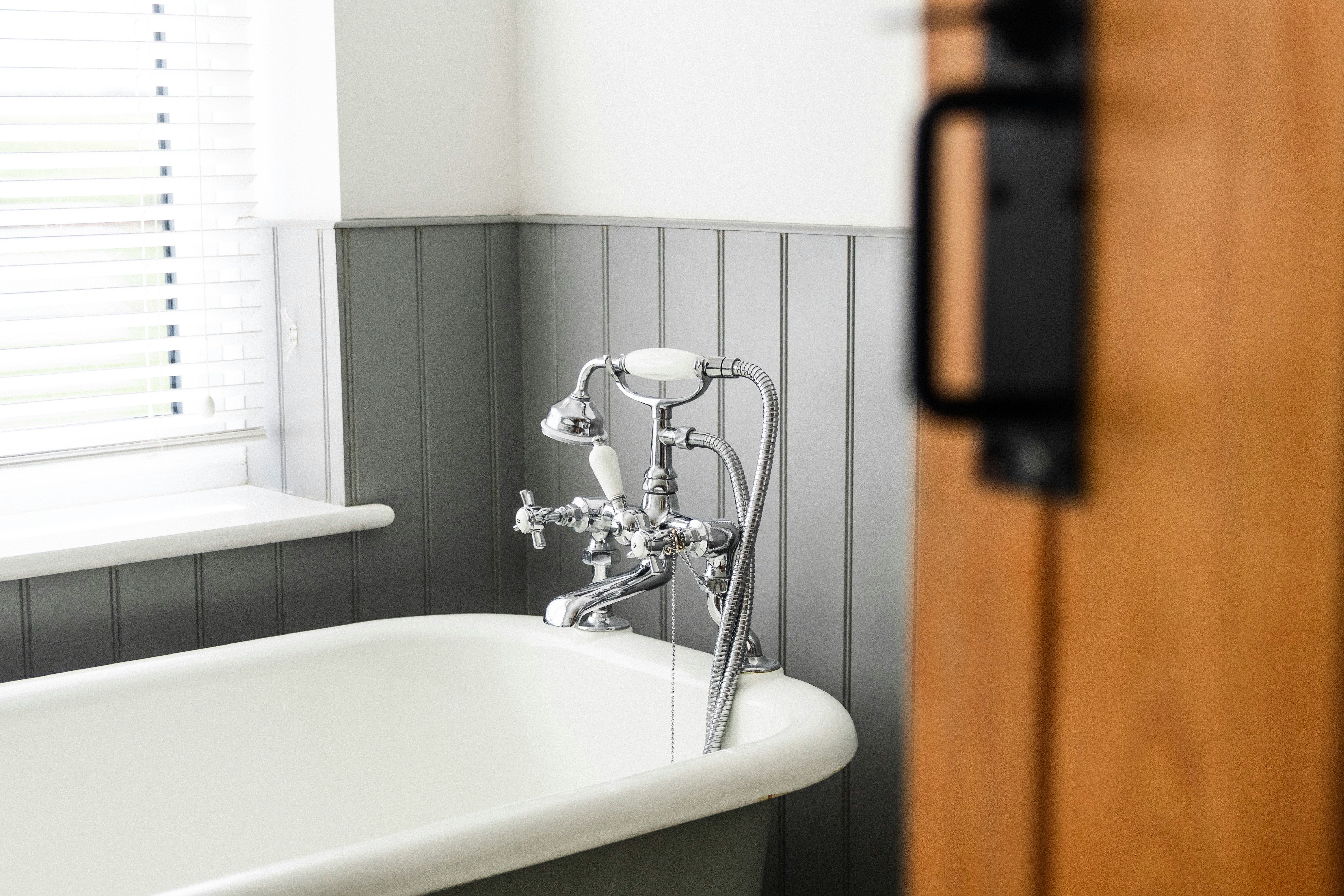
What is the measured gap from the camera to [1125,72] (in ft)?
1.20

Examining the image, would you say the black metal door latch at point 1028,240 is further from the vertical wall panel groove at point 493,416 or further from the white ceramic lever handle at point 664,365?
the vertical wall panel groove at point 493,416

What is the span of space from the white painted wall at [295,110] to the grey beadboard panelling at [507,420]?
282 mm

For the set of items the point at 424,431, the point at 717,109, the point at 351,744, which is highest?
the point at 717,109

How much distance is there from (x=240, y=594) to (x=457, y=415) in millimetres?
427

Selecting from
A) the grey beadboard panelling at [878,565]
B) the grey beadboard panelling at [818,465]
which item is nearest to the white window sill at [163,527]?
the grey beadboard panelling at [818,465]

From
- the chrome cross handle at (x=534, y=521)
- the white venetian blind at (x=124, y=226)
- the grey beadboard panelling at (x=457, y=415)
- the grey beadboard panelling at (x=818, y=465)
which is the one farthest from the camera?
the grey beadboard panelling at (x=457, y=415)

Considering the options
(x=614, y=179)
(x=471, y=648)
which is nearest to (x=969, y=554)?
(x=471, y=648)

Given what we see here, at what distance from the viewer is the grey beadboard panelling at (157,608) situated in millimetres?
1748

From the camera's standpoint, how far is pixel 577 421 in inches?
63.2

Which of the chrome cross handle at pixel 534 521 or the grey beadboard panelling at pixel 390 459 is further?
the grey beadboard panelling at pixel 390 459

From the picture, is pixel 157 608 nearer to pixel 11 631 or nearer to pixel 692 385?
pixel 11 631

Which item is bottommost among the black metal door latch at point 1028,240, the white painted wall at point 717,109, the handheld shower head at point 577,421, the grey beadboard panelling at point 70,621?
the grey beadboard panelling at point 70,621

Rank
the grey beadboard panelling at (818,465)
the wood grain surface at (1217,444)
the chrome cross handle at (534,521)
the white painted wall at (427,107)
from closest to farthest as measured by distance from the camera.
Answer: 1. the wood grain surface at (1217,444)
2. the grey beadboard panelling at (818,465)
3. the chrome cross handle at (534,521)
4. the white painted wall at (427,107)

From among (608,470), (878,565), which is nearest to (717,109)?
(608,470)
